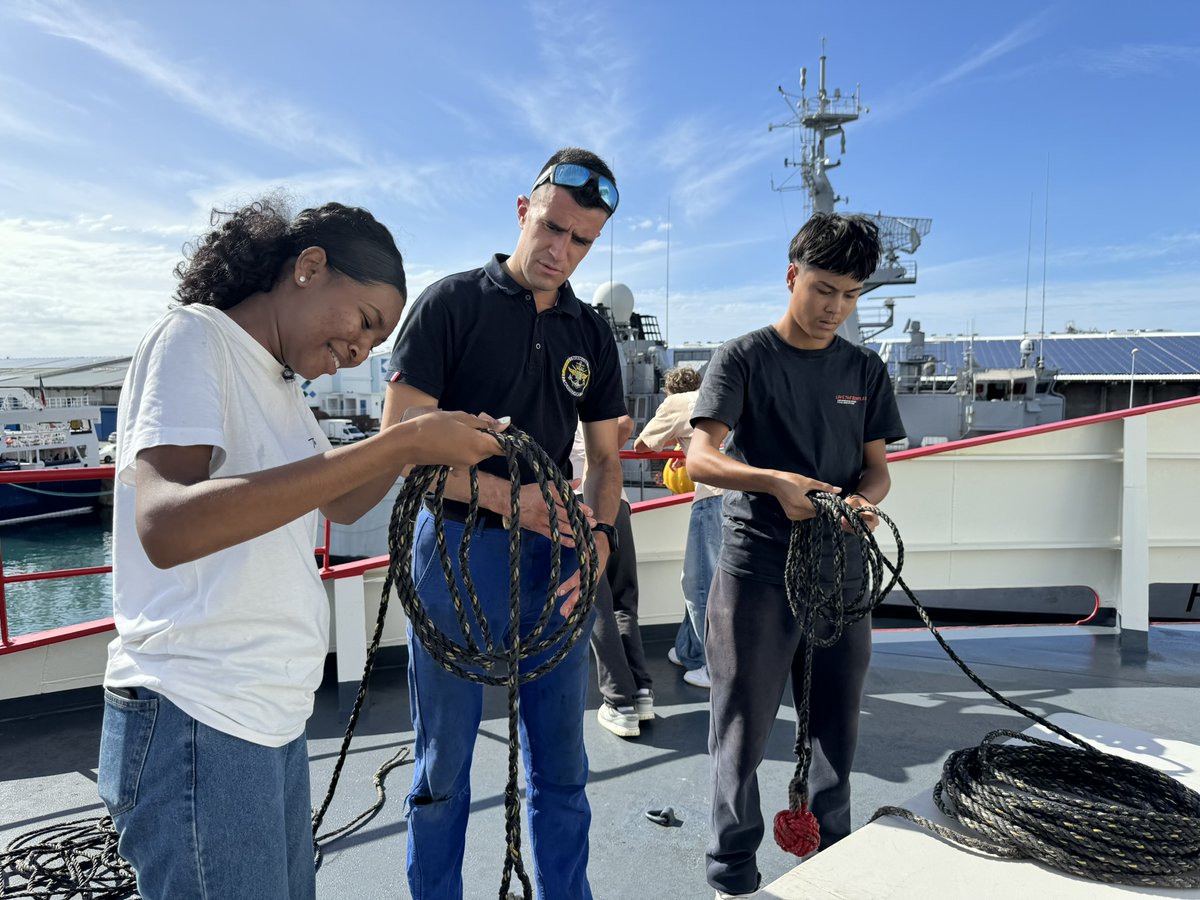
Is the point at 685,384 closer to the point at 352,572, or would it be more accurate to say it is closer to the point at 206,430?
the point at 352,572

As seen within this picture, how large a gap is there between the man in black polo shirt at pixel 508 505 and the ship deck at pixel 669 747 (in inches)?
20.1

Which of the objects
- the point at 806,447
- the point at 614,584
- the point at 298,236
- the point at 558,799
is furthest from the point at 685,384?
the point at 298,236

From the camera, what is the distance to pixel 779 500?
1959 millimetres

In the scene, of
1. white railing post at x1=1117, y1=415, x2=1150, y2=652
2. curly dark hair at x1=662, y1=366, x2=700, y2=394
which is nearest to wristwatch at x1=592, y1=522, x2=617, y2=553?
curly dark hair at x1=662, y1=366, x2=700, y2=394

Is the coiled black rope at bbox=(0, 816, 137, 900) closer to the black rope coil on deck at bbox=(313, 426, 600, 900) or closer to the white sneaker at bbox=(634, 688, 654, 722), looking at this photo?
the black rope coil on deck at bbox=(313, 426, 600, 900)

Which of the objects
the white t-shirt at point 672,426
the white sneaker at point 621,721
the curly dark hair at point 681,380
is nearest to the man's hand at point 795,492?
the white sneaker at point 621,721

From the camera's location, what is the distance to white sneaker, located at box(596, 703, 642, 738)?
3.12 metres

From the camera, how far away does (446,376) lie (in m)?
1.77

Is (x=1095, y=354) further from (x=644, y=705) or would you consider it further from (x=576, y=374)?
(x=576, y=374)

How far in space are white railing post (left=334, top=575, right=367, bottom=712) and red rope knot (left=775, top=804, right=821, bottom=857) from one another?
2.09m

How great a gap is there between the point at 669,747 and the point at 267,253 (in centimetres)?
258

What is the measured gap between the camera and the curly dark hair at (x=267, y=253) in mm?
1155

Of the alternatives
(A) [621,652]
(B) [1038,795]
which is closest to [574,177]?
(B) [1038,795]

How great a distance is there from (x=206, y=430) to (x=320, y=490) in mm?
166
